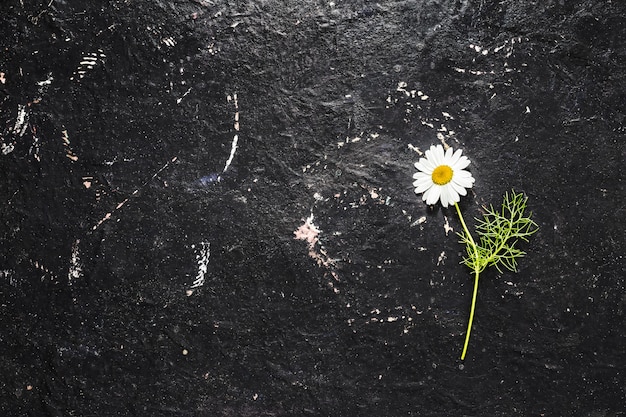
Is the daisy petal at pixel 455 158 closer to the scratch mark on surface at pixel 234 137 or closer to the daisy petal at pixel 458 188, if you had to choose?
the daisy petal at pixel 458 188

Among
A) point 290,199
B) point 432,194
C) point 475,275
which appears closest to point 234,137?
point 290,199

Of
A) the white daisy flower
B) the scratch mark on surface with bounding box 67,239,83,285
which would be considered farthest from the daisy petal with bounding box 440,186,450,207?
the scratch mark on surface with bounding box 67,239,83,285

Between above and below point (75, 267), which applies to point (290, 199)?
above

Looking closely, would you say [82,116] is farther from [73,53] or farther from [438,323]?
[438,323]

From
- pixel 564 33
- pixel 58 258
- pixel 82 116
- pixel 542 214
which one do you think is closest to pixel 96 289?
pixel 58 258

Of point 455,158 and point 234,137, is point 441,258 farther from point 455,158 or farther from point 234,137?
point 234,137

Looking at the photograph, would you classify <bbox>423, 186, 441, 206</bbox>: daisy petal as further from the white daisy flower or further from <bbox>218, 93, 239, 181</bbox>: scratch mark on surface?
<bbox>218, 93, 239, 181</bbox>: scratch mark on surface
